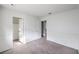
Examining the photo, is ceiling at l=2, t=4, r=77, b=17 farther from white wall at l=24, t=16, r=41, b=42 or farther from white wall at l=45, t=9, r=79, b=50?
white wall at l=24, t=16, r=41, b=42

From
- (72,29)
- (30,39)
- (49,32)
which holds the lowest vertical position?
(30,39)

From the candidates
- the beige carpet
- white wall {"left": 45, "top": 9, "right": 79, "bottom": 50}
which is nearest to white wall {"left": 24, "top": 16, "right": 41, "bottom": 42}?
the beige carpet

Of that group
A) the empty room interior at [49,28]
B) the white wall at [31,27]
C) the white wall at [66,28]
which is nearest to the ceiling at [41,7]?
the empty room interior at [49,28]

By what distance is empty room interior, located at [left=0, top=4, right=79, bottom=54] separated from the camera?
2932mm

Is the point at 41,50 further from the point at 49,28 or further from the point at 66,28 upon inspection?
the point at 49,28

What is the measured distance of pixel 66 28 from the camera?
3.81 metres

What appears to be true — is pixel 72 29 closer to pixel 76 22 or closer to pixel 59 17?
pixel 76 22

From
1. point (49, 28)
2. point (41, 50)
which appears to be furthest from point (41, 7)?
point (49, 28)

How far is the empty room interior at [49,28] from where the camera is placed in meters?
2.93

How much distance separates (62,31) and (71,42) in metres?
0.91

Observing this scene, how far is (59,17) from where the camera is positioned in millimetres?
4293

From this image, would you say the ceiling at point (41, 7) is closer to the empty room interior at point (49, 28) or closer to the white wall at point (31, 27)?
the empty room interior at point (49, 28)
